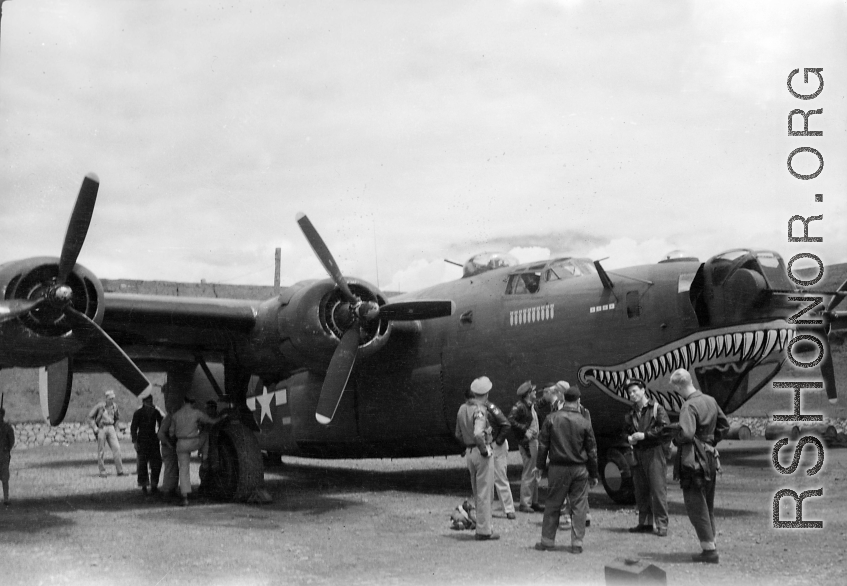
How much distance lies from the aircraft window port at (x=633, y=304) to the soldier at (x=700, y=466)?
267 centimetres

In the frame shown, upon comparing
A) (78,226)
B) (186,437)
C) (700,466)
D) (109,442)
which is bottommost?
(109,442)

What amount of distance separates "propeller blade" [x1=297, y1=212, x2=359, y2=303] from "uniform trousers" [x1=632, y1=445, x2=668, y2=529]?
434 centimetres

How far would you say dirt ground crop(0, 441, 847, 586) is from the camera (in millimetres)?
6516

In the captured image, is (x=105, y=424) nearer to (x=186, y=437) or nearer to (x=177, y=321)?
(x=186, y=437)

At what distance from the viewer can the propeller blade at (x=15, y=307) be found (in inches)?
324

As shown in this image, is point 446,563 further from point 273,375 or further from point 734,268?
point 273,375

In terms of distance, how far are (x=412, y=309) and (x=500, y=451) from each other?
2296 millimetres

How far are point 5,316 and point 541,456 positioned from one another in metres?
5.82

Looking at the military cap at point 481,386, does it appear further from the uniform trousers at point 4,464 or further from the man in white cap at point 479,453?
the uniform trousers at point 4,464

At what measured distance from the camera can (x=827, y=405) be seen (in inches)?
980

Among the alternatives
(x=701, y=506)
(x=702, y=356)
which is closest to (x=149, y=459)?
(x=702, y=356)

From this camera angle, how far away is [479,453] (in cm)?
839

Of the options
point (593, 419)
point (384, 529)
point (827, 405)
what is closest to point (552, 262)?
point (593, 419)

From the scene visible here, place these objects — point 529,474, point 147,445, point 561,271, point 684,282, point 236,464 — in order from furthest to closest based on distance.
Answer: point 147,445
point 236,464
point 561,271
point 529,474
point 684,282
